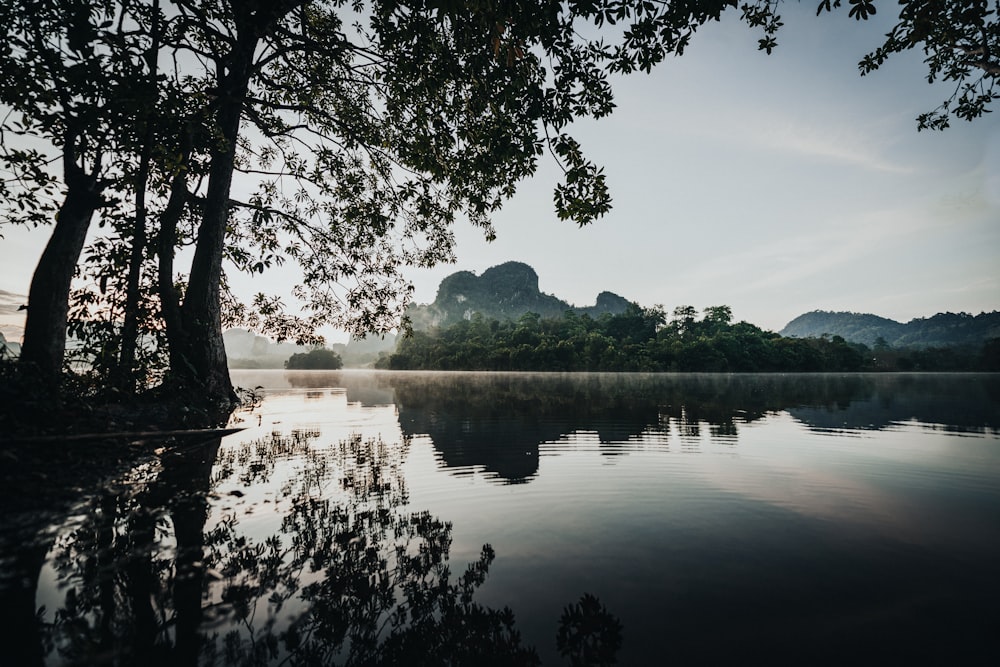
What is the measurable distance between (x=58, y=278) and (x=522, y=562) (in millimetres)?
11379

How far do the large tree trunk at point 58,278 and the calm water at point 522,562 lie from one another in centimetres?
381

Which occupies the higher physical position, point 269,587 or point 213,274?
point 213,274

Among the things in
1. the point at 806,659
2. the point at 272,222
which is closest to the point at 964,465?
the point at 806,659

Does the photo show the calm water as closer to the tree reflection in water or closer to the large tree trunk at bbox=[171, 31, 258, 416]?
the tree reflection in water

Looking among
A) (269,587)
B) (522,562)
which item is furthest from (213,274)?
(522,562)

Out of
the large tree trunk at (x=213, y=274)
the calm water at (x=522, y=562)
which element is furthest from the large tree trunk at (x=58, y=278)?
the calm water at (x=522, y=562)

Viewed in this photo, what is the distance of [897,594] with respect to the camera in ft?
12.1

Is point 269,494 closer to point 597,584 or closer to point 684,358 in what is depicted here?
point 597,584

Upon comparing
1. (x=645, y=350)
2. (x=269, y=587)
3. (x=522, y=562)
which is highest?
(x=645, y=350)

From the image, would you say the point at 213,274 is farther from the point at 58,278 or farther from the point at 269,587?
the point at 269,587

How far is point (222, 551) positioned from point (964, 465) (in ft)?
45.4

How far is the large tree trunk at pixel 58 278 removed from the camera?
8.38m

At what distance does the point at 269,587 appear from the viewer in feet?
11.7

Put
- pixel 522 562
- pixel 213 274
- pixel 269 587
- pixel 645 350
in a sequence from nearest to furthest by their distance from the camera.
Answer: pixel 269 587 < pixel 522 562 < pixel 213 274 < pixel 645 350
